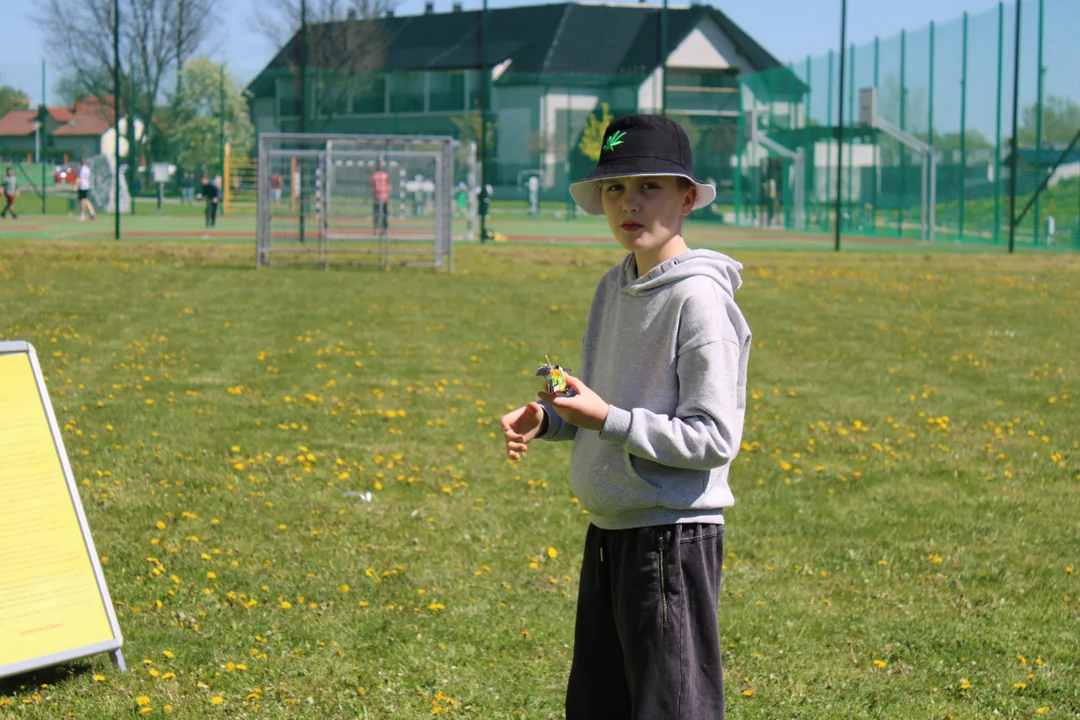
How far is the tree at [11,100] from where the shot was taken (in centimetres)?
3797

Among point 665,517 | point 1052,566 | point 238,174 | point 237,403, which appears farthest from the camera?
point 238,174

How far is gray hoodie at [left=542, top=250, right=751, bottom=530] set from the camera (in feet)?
9.48

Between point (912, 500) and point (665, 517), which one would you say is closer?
point (665, 517)

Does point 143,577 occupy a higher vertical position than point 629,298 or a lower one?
lower

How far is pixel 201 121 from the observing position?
7088 centimetres

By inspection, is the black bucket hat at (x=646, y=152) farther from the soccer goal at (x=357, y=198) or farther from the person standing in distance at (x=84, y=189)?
the person standing in distance at (x=84, y=189)

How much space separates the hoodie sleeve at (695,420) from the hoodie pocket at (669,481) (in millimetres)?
62

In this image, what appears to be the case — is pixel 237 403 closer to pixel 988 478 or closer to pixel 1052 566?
pixel 988 478

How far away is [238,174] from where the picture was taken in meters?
54.6

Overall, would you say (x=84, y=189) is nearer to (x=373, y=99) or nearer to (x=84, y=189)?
(x=84, y=189)

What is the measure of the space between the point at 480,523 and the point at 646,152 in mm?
3946

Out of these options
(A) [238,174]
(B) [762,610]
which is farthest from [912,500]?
(A) [238,174]

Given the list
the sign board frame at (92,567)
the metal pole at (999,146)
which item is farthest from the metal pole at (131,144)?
the sign board frame at (92,567)

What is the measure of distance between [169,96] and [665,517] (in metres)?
61.2
